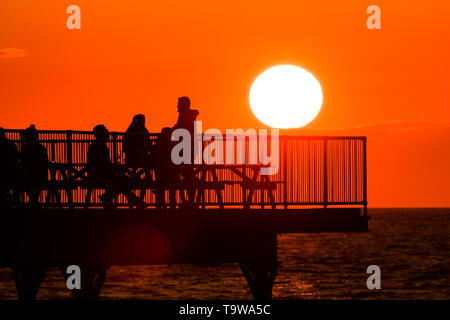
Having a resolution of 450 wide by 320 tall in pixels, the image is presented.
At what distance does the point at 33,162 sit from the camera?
24.1 m

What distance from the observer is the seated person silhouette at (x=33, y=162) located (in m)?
24.0

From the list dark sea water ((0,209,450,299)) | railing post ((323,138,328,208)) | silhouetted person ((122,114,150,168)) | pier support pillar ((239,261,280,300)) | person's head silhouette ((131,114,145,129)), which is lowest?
dark sea water ((0,209,450,299))

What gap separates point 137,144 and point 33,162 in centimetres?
236

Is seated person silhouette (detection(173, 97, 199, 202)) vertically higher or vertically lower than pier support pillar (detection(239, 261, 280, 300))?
higher

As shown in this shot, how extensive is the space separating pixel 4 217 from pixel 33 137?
1.89 metres

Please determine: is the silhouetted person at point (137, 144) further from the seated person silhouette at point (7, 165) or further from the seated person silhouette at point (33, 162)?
the seated person silhouette at point (7, 165)

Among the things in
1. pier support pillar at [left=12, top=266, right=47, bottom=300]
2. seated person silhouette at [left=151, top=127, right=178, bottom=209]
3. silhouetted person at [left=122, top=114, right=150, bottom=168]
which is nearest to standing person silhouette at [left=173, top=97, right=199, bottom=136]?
seated person silhouette at [left=151, top=127, right=178, bottom=209]

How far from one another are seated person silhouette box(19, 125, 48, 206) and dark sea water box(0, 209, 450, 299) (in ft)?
177

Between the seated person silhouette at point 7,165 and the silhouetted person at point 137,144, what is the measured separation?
Result: 8.12 feet

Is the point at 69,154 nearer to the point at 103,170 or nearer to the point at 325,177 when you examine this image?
the point at 103,170

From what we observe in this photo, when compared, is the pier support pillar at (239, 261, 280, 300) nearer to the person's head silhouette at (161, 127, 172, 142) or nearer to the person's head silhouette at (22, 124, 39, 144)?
the person's head silhouette at (161, 127, 172, 142)

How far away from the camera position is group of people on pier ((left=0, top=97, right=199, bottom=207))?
78.5ft

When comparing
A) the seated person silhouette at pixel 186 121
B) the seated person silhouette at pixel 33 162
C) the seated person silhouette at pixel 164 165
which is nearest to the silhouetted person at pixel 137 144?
the seated person silhouette at pixel 164 165

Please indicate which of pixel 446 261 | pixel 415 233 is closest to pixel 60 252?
pixel 446 261
